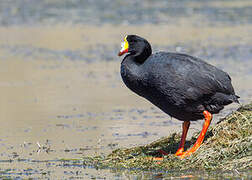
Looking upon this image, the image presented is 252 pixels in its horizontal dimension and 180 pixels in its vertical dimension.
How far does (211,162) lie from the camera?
639 centimetres

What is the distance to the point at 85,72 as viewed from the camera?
1259cm

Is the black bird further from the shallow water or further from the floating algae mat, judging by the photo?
the shallow water

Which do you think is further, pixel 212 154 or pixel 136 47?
pixel 136 47

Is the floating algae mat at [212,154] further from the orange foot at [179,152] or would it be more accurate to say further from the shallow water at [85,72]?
the shallow water at [85,72]

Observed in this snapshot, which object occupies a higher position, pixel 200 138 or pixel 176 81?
pixel 176 81

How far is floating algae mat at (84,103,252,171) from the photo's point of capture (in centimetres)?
637

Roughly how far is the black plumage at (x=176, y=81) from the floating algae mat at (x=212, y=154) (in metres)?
0.28

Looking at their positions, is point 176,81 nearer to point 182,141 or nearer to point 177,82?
point 177,82

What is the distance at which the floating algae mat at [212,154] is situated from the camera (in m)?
6.37

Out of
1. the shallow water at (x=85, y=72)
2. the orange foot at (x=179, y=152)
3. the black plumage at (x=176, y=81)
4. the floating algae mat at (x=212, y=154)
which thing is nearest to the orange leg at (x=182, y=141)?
the orange foot at (x=179, y=152)

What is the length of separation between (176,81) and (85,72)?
20.3 feet

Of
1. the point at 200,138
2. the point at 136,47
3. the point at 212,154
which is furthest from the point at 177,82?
the point at 212,154

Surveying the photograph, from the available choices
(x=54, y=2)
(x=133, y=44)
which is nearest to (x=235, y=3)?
(x=54, y=2)

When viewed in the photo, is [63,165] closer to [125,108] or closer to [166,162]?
[166,162]
